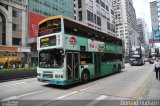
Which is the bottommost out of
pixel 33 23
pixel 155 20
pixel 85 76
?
pixel 85 76

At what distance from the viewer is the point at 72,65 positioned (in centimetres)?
1157

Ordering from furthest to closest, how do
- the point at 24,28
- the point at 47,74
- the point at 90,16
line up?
the point at 90,16 → the point at 24,28 → the point at 47,74

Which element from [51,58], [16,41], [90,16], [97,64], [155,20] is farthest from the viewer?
[90,16]

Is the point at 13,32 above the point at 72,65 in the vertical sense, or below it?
A: above

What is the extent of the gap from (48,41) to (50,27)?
0.91 meters

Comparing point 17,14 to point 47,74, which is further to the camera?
point 17,14

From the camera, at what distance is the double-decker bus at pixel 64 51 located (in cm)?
1094

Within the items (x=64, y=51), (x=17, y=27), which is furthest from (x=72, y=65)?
(x=17, y=27)

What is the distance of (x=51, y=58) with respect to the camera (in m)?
11.3

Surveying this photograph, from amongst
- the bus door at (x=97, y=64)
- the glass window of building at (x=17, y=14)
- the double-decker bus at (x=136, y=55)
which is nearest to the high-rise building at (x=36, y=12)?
the glass window of building at (x=17, y=14)

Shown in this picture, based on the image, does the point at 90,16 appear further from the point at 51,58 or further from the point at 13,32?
the point at 51,58

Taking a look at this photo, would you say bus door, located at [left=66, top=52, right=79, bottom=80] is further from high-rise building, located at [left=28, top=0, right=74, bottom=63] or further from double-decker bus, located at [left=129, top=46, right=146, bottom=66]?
double-decker bus, located at [left=129, top=46, right=146, bottom=66]

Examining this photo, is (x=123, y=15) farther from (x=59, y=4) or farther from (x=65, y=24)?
(x=65, y=24)

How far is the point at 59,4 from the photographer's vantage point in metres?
49.8
